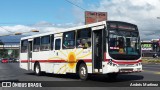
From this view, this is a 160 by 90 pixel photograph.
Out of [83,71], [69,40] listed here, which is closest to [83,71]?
[83,71]

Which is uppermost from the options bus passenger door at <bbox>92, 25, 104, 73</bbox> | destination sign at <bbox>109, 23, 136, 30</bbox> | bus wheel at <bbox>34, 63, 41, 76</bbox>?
destination sign at <bbox>109, 23, 136, 30</bbox>

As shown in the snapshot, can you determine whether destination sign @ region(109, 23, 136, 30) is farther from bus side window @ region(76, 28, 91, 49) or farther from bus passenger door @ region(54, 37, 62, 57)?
bus passenger door @ region(54, 37, 62, 57)

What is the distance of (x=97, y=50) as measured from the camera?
17891mm

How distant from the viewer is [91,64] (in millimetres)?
18047

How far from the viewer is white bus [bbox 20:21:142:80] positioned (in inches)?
674

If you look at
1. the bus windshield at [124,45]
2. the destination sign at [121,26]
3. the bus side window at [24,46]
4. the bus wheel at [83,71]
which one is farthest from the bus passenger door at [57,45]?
the bus side window at [24,46]

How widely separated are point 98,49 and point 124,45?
1.33m

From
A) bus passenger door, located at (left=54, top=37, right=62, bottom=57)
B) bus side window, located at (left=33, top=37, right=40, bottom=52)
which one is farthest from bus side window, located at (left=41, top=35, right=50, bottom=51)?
bus passenger door, located at (left=54, top=37, right=62, bottom=57)

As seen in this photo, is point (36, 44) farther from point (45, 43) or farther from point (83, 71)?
point (83, 71)

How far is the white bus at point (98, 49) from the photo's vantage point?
17125mm

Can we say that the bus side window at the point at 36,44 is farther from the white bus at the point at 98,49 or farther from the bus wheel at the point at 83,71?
the bus wheel at the point at 83,71

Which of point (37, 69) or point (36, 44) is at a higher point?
point (36, 44)

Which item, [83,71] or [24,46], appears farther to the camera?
[24,46]

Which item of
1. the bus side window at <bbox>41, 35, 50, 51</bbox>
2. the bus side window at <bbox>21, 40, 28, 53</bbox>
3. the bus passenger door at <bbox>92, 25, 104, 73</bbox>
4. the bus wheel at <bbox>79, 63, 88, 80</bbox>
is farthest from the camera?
the bus side window at <bbox>21, 40, 28, 53</bbox>
